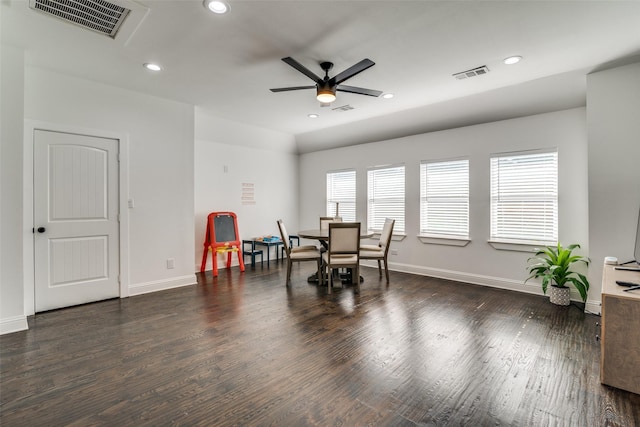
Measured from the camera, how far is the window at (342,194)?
642 centimetres

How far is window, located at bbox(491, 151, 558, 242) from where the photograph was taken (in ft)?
13.4

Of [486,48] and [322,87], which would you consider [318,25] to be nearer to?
[322,87]

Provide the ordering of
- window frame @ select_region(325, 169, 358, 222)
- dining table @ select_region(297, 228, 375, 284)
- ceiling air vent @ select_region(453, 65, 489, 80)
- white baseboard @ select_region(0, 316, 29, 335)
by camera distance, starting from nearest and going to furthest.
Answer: white baseboard @ select_region(0, 316, 29, 335) → ceiling air vent @ select_region(453, 65, 489, 80) → dining table @ select_region(297, 228, 375, 284) → window frame @ select_region(325, 169, 358, 222)

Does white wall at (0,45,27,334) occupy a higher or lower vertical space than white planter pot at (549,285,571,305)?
higher

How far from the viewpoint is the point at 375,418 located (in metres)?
1.72

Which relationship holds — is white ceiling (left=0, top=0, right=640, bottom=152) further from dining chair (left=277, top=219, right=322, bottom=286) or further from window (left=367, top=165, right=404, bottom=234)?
dining chair (left=277, top=219, right=322, bottom=286)

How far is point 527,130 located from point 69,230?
20.4ft

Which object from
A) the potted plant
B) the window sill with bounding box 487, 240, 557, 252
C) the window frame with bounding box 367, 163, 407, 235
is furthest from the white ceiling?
the potted plant

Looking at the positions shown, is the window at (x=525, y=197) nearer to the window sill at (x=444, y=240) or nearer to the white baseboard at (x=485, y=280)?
the window sill at (x=444, y=240)

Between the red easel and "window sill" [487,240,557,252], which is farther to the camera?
the red easel

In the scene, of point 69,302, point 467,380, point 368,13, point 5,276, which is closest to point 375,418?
point 467,380

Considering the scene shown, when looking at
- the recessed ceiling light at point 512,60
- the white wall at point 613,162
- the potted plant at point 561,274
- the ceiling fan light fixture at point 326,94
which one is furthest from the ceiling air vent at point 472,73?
the potted plant at point 561,274

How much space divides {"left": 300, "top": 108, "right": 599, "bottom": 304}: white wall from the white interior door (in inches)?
168

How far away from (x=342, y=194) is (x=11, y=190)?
5117mm
